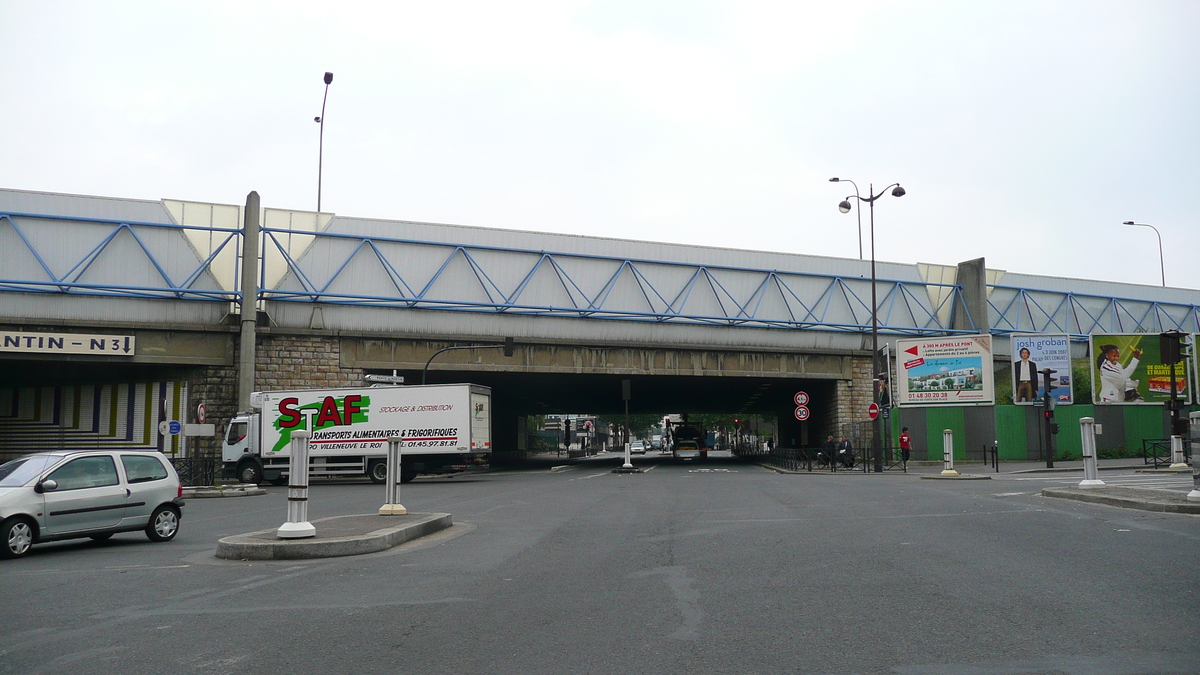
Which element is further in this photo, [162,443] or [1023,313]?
[1023,313]

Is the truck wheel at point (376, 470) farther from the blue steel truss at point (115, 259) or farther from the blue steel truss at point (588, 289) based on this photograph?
the blue steel truss at point (115, 259)

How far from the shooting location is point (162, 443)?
3531 cm

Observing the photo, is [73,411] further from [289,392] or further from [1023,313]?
[1023,313]

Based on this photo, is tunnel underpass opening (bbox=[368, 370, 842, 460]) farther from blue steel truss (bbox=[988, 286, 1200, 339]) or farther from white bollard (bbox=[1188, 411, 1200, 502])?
Result: white bollard (bbox=[1188, 411, 1200, 502])

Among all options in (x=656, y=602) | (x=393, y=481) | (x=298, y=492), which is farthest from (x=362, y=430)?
(x=656, y=602)

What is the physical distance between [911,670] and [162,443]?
35.1 m

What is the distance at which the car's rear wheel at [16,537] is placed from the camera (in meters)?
11.9

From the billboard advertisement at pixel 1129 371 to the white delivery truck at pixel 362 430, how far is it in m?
27.0

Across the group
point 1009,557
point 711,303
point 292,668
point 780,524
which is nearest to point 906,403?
point 711,303

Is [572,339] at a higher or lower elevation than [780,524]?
higher

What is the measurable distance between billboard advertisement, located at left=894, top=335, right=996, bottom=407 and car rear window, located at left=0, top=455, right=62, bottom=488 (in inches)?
1355

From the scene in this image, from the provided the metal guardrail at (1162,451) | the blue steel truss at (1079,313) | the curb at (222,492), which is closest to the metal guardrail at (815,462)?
the metal guardrail at (1162,451)

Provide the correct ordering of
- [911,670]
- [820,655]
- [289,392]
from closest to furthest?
[911,670], [820,655], [289,392]

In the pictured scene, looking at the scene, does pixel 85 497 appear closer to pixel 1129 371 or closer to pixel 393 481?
pixel 393 481
